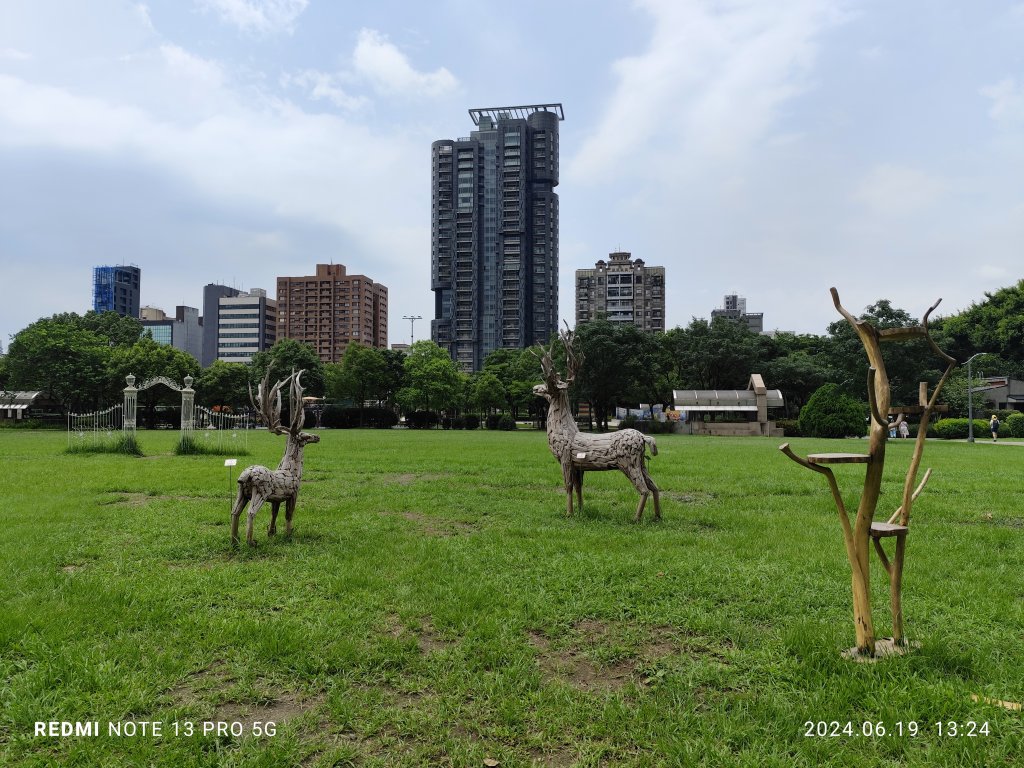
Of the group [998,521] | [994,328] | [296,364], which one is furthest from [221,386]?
[994,328]

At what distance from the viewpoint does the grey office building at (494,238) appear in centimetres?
10581

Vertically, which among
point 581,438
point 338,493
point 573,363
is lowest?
point 338,493

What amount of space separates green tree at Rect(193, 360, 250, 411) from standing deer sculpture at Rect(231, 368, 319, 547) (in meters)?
45.6

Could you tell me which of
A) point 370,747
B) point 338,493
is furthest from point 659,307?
point 370,747

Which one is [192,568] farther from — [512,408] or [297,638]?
[512,408]

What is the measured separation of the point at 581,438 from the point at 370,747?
244 inches

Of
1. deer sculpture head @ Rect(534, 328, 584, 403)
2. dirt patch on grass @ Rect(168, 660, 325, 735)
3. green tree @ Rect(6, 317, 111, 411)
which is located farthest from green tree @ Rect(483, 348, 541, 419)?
dirt patch on grass @ Rect(168, 660, 325, 735)

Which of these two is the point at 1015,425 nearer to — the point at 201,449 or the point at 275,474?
the point at 275,474

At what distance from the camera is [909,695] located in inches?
129

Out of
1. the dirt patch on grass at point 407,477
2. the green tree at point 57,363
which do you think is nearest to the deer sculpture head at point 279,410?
the dirt patch on grass at point 407,477

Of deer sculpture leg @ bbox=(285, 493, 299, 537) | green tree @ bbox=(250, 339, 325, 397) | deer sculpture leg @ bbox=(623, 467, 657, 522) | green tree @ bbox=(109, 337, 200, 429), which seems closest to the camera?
deer sculpture leg @ bbox=(285, 493, 299, 537)

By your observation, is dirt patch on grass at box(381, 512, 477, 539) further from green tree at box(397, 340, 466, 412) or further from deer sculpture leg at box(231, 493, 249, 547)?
green tree at box(397, 340, 466, 412)

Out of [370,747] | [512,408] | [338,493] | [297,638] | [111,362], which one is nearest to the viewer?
[370,747]
